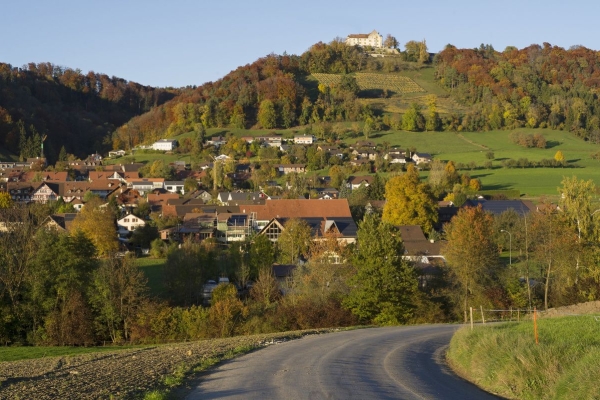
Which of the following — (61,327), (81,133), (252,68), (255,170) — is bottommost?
(61,327)

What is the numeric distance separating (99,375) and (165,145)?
101 metres

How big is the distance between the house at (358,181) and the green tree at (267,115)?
1485 inches

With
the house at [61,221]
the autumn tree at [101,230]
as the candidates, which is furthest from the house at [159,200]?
the autumn tree at [101,230]

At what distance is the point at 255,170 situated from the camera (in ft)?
296

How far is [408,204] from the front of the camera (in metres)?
56.5

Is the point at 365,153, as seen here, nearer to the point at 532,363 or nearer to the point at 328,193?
the point at 328,193

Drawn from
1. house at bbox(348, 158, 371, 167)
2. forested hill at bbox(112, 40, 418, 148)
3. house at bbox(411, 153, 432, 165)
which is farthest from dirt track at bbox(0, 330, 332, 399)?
forested hill at bbox(112, 40, 418, 148)

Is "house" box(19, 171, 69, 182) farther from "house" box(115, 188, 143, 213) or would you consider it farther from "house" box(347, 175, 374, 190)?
"house" box(347, 175, 374, 190)

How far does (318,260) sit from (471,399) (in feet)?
89.3

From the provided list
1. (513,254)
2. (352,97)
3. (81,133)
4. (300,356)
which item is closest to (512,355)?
(300,356)

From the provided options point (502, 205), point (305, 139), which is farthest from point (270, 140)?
point (502, 205)

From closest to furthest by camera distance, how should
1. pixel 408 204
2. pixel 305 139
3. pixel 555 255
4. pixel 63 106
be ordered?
pixel 555 255 → pixel 408 204 → pixel 305 139 → pixel 63 106

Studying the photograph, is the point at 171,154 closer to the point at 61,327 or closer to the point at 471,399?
the point at 61,327

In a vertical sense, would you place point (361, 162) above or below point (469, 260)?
above
